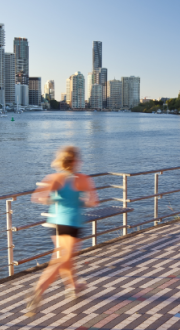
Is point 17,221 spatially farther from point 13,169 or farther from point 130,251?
point 13,169

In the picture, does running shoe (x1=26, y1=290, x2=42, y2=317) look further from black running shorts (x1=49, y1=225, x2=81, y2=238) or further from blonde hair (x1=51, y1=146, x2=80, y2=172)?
blonde hair (x1=51, y1=146, x2=80, y2=172)

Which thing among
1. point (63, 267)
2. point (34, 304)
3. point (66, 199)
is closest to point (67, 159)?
point (66, 199)

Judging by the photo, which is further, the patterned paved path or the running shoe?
the running shoe

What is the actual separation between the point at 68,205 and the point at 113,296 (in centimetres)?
120

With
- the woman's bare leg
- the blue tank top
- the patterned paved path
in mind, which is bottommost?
the patterned paved path

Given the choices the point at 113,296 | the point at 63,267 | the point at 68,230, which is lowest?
the point at 113,296

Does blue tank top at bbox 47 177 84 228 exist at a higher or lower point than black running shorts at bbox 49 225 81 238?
higher

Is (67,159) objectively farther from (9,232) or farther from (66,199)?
(9,232)

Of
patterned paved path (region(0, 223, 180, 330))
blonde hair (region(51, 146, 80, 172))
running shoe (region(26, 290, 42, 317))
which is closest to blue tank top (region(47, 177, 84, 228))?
blonde hair (region(51, 146, 80, 172))

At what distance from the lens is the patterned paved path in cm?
448

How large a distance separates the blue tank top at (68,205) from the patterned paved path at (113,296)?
3.00 ft

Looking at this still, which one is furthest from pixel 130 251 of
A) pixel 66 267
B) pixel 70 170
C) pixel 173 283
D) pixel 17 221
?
pixel 17 221

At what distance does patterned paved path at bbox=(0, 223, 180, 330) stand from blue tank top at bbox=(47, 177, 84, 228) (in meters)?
0.91

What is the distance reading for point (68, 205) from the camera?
4930 mm
